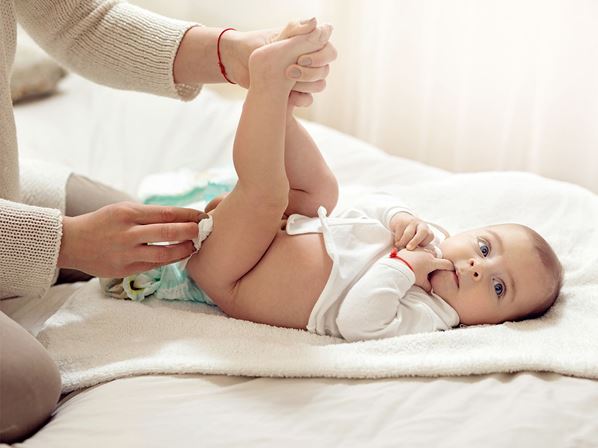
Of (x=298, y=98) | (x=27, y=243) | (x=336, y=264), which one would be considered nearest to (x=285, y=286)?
(x=336, y=264)

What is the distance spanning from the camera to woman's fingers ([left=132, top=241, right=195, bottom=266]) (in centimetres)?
112

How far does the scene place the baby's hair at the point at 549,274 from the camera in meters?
1.22

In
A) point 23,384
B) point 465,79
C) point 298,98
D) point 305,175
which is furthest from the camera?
point 465,79

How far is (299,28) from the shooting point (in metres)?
1.10

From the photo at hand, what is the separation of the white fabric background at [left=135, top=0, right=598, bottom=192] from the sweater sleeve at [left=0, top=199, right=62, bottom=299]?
137 cm

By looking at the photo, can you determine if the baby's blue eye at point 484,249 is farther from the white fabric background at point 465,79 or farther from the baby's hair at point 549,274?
the white fabric background at point 465,79

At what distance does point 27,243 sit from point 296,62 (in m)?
0.49

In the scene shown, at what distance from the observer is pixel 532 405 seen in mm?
984

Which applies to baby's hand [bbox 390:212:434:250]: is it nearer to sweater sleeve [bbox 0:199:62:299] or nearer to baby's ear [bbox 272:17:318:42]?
baby's ear [bbox 272:17:318:42]

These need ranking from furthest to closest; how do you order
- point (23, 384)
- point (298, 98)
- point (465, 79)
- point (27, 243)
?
point (465, 79) < point (298, 98) < point (27, 243) < point (23, 384)

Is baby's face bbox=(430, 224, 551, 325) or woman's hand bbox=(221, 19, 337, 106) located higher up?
woman's hand bbox=(221, 19, 337, 106)

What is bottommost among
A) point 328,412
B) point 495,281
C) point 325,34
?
point 328,412

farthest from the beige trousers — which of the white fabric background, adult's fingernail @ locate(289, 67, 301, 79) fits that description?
the white fabric background

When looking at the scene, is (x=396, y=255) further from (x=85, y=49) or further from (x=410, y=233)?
(x=85, y=49)
